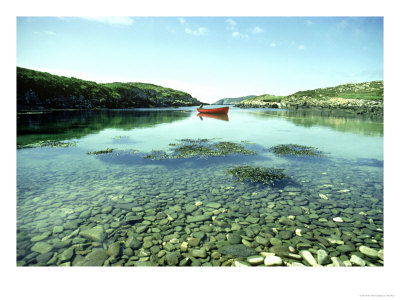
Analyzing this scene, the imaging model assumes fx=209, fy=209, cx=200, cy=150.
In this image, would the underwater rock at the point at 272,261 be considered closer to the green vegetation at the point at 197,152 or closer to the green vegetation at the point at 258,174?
the green vegetation at the point at 258,174

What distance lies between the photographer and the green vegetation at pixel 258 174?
10.5 meters

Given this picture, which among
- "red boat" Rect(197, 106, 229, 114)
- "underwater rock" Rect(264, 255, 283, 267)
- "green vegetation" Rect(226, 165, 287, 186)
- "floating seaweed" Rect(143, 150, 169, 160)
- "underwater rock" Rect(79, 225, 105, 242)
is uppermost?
"red boat" Rect(197, 106, 229, 114)

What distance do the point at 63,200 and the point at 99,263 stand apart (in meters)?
4.52

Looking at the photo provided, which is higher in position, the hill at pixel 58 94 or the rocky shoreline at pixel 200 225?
the hill at pixel 58 94

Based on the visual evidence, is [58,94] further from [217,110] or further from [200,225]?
[200,225]

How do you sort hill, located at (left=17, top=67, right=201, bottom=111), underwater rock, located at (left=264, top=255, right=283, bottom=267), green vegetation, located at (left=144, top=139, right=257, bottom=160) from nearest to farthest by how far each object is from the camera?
underwater rock, located at (left=264, top=255, right=283, bottom=267) → green vegetation, located at (left=144, top=139, right=257, bottom=160) → hill, located at (left=17, top=67, right=201, bottom=111)

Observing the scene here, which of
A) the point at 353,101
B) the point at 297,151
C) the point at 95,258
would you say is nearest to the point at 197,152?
the point at 297,151

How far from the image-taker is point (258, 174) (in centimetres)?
1120

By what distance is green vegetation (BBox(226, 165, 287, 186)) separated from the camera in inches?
413

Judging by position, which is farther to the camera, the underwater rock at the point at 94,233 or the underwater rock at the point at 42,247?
the underwater rock at the point at 94,233

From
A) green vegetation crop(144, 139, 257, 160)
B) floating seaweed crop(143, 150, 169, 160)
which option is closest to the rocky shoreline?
floating seaweed crop(143, 150, 169, 160)

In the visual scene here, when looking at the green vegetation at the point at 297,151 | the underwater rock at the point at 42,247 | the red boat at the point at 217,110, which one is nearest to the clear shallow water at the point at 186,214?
the underwater rock at the point at 42,247

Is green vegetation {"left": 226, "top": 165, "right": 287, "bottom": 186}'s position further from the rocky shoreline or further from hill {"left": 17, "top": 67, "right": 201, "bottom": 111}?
hill {"left": 17, "top": 67, "right": 201, "bottom": 111}
